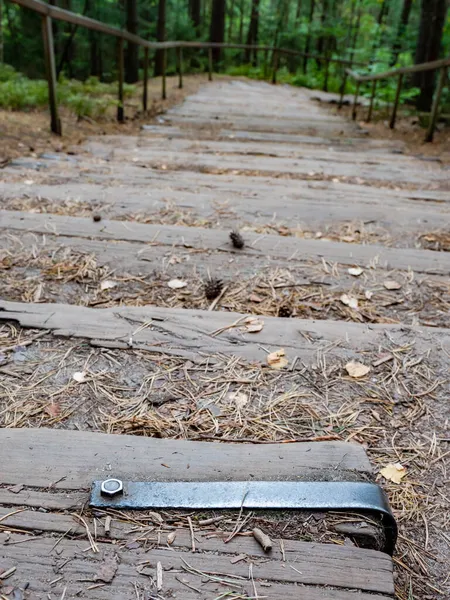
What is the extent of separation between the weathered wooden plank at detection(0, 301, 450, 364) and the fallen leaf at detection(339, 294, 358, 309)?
200mm

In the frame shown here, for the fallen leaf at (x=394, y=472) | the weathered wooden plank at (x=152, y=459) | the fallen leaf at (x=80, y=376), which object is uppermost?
the weathered wooden plank at (x=152, y=459)

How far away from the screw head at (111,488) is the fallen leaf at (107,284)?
108 centimetres

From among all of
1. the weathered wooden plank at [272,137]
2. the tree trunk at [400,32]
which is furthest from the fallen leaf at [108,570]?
the tree trunk at [400,32]

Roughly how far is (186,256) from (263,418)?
1112 mm

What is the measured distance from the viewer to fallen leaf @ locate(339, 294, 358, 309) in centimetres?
198

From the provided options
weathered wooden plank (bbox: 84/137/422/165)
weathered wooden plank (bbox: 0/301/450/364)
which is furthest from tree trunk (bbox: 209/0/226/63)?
weathered wooden plank (bbox: 0/301/450/364)

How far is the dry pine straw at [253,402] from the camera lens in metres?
1.26

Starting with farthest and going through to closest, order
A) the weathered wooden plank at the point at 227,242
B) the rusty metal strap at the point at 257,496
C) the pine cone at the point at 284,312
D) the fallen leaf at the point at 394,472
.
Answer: the weathered wooden plank at the point at 227,242
the pine cone at the point at 284,312
the fallen leaf at the point at 394,472
the rusty metal strap at the point at 257,496

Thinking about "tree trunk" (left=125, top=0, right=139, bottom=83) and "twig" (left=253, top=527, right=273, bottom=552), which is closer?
"twig" (left=253, top=527, right=273, bottom=552)

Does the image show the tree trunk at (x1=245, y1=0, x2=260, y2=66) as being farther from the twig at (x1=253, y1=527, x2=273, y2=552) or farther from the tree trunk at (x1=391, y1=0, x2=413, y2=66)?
the twig at (x1=253, y1=527, x2=273, y2=552)

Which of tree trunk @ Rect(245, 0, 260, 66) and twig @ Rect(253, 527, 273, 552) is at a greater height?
tree trunk @ Rect(245, 0, 260, 66)

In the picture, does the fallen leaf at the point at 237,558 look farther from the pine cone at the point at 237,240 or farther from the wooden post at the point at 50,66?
the wooden post at the point at 50,66

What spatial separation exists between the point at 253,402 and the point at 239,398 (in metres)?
0.04

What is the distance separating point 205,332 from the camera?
171 cm
